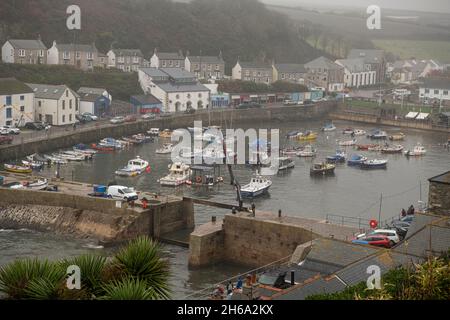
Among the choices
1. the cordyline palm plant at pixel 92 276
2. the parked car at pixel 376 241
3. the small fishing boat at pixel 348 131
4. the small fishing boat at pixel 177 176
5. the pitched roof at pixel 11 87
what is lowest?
the small fishing boat at pixel 177 176

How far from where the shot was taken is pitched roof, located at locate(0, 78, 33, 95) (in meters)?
27.5

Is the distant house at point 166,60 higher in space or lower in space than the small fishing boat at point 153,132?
higher

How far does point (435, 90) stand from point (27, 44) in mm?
21613

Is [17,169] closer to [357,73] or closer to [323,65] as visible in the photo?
[323,65]

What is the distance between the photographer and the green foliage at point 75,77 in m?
33.6

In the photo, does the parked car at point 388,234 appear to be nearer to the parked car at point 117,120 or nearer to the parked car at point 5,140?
the parked car at point 5,140

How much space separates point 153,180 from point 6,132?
677 cm

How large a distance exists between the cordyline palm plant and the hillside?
35447 mm

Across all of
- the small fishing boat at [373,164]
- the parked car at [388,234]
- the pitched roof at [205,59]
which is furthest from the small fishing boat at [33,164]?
the pitched roof at [205,59]

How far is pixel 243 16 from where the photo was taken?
57062 mm

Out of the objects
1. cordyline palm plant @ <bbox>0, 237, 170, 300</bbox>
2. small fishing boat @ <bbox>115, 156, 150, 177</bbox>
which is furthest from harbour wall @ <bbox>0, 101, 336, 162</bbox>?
cordyline palm plant @ <bbox>0, 237, 170, 300</bbox>

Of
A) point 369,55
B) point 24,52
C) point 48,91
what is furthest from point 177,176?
point 369,55

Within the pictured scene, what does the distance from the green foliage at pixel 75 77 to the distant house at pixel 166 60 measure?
4.10 metres

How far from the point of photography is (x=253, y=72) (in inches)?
1743
